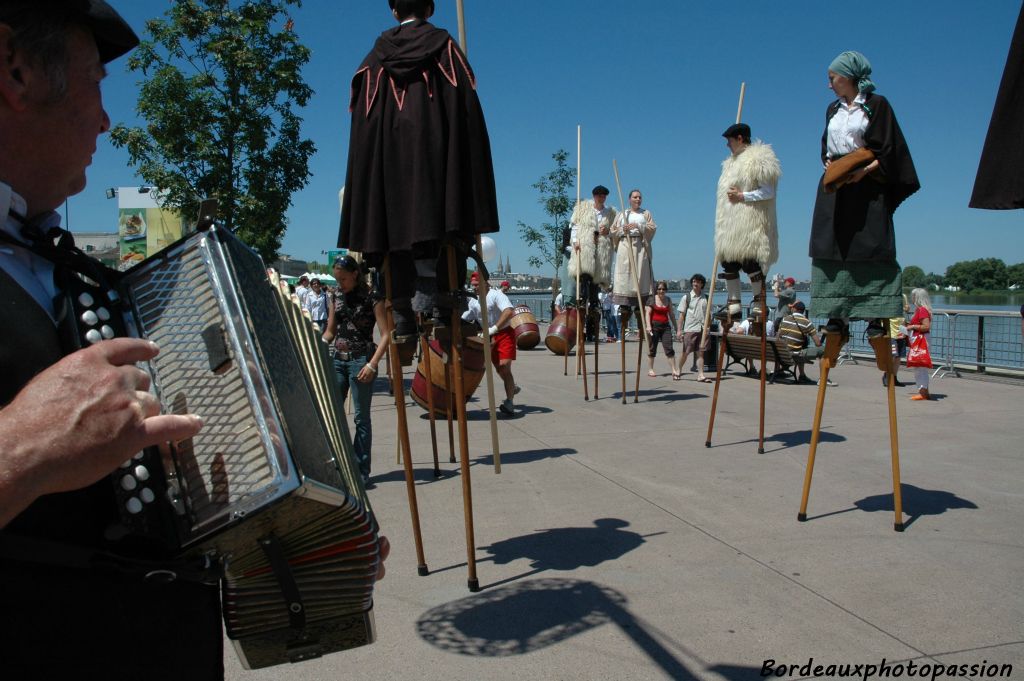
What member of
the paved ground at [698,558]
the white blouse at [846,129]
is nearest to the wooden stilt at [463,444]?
the paved ground at [698,558]

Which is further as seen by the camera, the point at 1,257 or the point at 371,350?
the point at 371,350

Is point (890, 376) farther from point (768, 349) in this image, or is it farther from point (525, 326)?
point (525, 326)

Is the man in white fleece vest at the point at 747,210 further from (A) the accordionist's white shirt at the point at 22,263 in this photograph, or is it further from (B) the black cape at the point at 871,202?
(A) the accordionist's white shirt at the point at 22,263

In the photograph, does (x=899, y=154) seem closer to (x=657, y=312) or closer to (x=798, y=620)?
(x=798, y=620)

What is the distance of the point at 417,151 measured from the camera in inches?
140

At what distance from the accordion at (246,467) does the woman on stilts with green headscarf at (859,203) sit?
4182 mm

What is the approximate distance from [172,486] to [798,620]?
9.83 feet

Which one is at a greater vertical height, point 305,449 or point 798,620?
point 305,449

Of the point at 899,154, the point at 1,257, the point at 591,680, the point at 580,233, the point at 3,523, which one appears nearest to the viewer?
the point at 3,523

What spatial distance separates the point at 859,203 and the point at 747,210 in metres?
1.49

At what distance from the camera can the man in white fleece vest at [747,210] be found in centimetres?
610

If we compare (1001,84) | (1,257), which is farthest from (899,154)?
(1,257)

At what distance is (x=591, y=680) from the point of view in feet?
9.50

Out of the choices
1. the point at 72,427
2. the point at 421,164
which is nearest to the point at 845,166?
the point at 421,164
